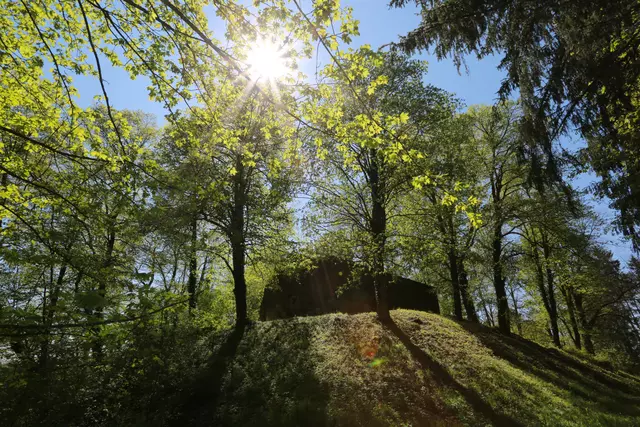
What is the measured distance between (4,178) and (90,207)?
7775mm

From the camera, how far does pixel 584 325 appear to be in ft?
76.4

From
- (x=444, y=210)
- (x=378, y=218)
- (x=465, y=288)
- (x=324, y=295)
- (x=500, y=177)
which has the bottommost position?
(x=465, y=288)

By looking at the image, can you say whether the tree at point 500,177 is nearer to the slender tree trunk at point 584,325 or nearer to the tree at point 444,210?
the tree at point 444,210

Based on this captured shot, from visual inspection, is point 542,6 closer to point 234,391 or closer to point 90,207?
point 90,207

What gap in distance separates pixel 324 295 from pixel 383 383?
9118mm

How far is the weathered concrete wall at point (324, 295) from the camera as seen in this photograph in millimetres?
17328

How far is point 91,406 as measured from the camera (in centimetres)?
661

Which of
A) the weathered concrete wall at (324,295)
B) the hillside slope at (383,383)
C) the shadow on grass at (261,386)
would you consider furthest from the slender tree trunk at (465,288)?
the shadow on grass at (261,386)

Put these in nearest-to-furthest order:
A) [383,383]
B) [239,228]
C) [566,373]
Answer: [383,383] < [566,373] < [239,228]

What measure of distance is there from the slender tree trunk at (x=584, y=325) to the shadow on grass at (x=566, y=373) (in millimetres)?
8414

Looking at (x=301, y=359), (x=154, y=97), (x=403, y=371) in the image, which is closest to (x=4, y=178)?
(x=154, y=97)

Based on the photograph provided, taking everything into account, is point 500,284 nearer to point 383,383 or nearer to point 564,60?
point 383,383

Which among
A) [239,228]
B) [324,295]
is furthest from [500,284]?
[239,228]

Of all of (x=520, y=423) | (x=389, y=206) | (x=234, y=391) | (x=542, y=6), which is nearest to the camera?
(x=542, y=6)
